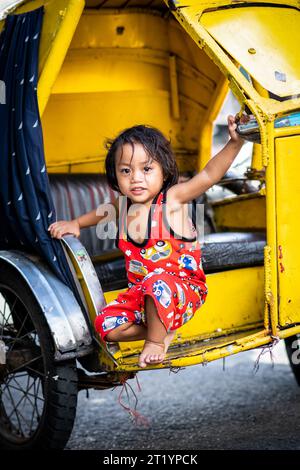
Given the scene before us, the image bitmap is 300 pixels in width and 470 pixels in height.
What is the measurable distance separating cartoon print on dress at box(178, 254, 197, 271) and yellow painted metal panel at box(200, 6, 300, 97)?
2.50ft

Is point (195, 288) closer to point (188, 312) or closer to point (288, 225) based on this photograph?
point (188, 312)

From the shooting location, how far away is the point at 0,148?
12.0ft

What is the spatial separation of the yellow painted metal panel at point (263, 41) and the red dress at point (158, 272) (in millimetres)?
649

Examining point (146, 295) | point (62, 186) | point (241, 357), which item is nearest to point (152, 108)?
→ point (62, 186)

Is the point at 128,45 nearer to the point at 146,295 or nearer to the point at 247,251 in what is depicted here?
the point at 247,251

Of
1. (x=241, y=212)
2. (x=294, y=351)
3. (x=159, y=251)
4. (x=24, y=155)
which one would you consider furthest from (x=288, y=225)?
(x=241, y=212)

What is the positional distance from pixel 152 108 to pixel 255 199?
98 centimetres

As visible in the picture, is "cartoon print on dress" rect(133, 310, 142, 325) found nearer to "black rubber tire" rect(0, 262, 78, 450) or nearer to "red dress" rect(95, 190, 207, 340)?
"red dress" rect(95, 190, 207, 340)

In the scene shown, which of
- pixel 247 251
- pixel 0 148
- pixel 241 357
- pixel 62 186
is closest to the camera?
pixel 0 148

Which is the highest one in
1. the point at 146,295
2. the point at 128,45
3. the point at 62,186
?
the point at 128,45

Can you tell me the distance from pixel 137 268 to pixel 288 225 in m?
0.64

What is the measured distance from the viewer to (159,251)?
3.20 m

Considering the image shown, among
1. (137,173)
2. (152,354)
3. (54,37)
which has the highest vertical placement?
(54,37)

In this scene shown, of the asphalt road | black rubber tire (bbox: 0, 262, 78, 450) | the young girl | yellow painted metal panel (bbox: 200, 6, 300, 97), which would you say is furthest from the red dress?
the asphalt road
